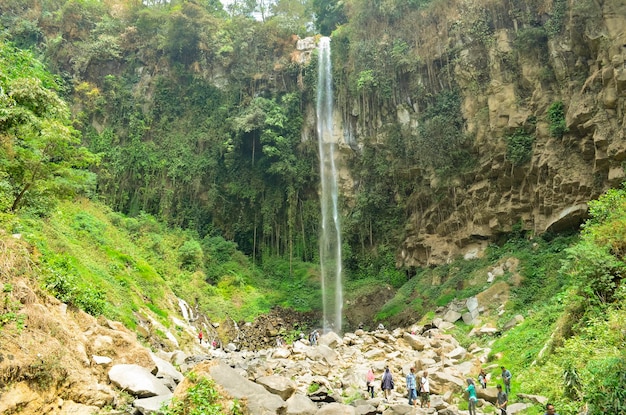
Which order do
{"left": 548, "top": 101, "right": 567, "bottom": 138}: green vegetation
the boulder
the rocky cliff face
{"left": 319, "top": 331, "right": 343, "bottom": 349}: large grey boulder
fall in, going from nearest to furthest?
{"left": 319, "top": 331, "right": 343, "bottom": 349}: large grey boulder < the rocky cliff face < the boulder < {"left": 548, "top": 101, "right": 567, "bottom": 138}: green vegetation

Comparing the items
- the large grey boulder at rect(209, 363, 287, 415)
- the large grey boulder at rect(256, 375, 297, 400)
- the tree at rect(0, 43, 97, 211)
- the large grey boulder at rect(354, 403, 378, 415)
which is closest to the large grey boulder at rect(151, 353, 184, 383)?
the large grey boulder at rect(256, 375, 297, 400)

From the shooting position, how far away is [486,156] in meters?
21.6

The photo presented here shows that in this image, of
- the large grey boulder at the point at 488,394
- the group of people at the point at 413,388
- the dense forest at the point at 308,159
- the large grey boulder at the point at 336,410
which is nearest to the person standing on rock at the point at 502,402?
the large grey boulder at the point at 488,394

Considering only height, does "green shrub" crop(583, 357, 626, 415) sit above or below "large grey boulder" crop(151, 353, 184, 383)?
above

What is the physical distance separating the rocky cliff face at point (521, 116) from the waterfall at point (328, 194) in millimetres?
4109

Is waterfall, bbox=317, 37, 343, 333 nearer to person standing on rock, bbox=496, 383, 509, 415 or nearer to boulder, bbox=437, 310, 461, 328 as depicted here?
boulder, bbox=437, 310, 461, 328

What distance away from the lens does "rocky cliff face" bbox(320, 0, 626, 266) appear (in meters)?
16.1

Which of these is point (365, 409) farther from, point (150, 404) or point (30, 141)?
point (30, 141)

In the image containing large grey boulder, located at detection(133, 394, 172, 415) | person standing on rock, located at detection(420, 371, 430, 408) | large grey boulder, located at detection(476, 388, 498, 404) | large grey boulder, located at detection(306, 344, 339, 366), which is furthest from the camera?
large grey boulder, located at detection(306, 344, 339, 366)

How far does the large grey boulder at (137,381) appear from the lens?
7.35 meters

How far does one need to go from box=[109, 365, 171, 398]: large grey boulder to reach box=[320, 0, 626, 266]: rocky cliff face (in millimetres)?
16514

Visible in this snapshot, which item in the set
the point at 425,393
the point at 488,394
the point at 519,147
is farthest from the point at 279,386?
the point at 519,147

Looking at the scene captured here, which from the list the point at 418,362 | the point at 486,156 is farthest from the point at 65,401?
the point at 486,156

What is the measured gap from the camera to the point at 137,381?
297 inches
